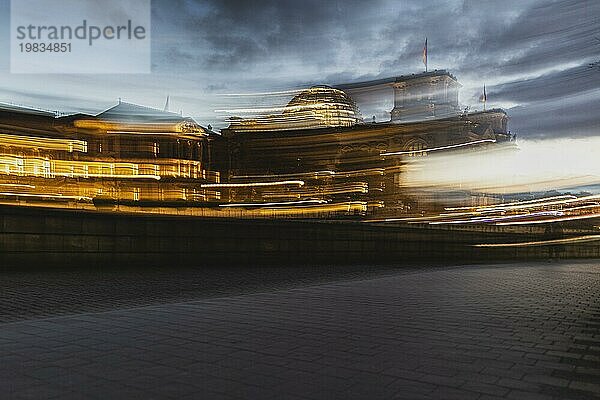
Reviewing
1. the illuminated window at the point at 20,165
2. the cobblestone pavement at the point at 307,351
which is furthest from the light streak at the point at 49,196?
the cobblestone pavement at the point at 307,351

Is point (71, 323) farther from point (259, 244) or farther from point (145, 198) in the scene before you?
point (145, 198)

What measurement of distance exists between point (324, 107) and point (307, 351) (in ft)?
85.6

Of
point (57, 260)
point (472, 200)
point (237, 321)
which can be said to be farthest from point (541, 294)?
point (472, 200)

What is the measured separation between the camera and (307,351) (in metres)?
5.78

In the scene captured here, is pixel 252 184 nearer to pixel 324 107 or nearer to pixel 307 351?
pixel 324 107

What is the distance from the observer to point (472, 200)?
28.7m

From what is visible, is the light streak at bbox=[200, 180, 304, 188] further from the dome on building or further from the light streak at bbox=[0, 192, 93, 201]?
the light streak at bbox=[0, 192, 93, 201]

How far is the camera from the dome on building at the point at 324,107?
2936 cm

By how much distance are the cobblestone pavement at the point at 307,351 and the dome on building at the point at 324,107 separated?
66.7 ft

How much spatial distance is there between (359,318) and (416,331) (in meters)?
1.18

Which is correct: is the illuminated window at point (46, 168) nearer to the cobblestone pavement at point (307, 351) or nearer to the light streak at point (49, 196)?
the light streak at point (49, 196)

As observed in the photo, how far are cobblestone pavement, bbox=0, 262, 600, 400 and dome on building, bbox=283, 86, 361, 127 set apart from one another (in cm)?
2033

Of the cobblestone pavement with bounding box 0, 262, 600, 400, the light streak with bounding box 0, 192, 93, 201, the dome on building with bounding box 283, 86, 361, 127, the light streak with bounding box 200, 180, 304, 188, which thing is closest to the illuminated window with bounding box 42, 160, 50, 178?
the light streak with bounding box 0, 192, 93, 201

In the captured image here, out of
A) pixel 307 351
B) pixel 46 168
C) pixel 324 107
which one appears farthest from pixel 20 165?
pixel 324 107
